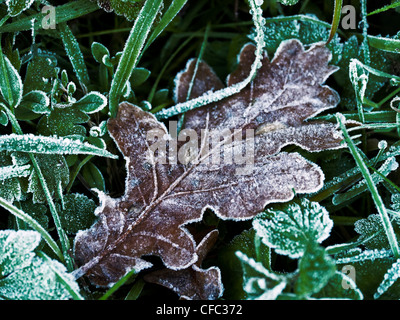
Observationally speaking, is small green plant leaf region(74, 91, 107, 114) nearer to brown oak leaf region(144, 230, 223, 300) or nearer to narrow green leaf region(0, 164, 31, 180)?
narrow green leaf region(0, 164, 31, 180)

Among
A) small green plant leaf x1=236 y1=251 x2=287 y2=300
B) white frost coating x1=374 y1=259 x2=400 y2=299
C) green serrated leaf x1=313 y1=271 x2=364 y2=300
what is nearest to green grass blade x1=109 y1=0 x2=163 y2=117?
small green plant leaf x1=236 y1=251 x2=287 y2=300

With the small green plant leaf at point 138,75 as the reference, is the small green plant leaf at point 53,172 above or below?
below

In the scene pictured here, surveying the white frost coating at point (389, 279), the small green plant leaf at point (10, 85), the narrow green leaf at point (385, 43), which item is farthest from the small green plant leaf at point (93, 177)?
the narrow green leaf at point (385, 43)

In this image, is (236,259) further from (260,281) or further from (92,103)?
(92,103)

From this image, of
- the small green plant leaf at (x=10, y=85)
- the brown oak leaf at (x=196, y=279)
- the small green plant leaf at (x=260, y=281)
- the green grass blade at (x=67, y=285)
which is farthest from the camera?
the small green plant leaf at (x=10, y=85)

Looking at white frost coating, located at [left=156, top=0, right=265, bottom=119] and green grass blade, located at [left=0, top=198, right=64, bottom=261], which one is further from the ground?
white frost coating, located at [left=156, top=0, right=265, bottom=119]

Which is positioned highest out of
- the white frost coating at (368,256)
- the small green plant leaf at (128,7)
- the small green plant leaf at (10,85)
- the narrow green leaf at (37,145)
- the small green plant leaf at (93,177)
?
the small green plant leaf at (128,7)

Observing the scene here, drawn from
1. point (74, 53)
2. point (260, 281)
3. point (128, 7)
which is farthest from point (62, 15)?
point (260, 281)

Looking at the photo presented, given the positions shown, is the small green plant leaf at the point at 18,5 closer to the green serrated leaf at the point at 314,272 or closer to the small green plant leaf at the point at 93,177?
the small green plant leaf at the point at 93,177
